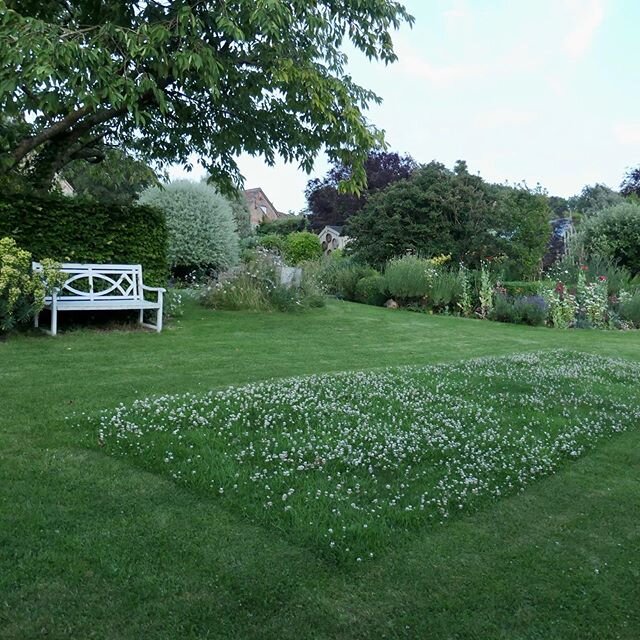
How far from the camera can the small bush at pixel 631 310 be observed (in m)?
13.1

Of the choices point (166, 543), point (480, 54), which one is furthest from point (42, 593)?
point (480, 54)

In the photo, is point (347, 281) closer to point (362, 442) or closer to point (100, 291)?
point (100, 291)

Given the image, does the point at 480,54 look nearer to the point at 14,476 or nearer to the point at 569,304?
the point at 569,304

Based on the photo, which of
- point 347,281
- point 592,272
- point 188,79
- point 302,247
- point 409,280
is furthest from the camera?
point 302,247

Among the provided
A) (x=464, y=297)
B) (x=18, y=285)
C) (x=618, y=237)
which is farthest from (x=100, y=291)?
(x=618, y=237)

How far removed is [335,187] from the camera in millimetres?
46688

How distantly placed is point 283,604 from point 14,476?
181 cm

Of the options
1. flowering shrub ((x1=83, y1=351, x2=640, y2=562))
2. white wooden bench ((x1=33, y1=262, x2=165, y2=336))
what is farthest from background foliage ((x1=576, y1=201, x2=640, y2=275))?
white wooden bench ((x1=33, y1=262, x2=165, y2=336))

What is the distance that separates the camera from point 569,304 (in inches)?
504

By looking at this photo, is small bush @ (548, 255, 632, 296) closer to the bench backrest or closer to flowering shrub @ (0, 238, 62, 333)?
the bench backrest

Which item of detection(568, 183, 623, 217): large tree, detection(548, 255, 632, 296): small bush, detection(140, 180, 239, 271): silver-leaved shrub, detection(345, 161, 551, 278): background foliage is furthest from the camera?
detection(568, 183, 623, 217): large tree

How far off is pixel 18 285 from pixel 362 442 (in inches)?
211

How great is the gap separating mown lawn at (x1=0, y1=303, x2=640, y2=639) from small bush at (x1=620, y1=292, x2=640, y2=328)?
10.2 meters

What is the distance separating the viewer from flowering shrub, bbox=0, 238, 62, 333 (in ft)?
22.5
